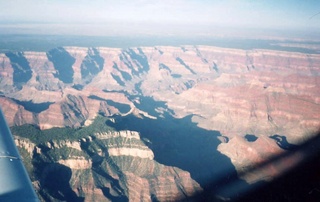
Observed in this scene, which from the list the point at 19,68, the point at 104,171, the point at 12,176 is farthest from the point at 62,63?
the point at 12,176

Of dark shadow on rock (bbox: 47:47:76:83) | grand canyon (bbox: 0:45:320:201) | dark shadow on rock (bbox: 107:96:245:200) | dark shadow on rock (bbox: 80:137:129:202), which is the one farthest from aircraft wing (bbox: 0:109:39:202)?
dark shadow on rock (bbox: 47:47:76:83)

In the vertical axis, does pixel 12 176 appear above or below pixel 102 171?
above

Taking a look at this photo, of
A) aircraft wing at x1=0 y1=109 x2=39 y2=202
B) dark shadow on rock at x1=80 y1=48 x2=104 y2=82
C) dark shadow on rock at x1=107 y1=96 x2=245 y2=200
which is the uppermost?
aircraft wing at x1=0 y1=109 x2=39 y2=202

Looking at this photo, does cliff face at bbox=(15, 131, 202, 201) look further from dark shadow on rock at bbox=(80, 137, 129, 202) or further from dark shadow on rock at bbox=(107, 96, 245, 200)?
dark shadow on rock at bbox=(107, 96, 245, 200)

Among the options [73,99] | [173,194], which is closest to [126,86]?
[73,99]

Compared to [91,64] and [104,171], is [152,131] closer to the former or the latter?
[104,171]

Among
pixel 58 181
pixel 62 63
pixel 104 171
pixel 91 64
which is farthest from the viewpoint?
pixel 91 64

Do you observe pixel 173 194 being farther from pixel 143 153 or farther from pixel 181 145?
pixel 181 145

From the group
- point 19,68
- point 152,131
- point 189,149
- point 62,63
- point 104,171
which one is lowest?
point 189,149
